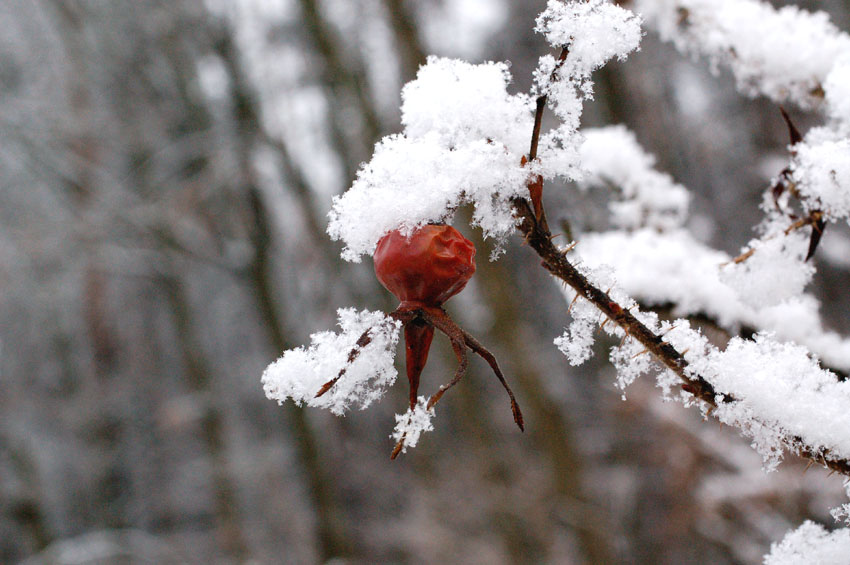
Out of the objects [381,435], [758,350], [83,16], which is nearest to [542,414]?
[758,350]

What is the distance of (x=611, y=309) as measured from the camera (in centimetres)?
52

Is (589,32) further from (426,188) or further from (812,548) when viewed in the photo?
(812,548)

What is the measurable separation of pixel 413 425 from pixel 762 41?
0.83m

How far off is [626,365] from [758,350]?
131 millimetres

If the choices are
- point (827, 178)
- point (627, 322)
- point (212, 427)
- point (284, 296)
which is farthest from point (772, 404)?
point (284, 296)

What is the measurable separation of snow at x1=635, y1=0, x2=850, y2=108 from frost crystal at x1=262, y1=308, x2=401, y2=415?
2.33ft

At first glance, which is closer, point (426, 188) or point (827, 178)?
point (426, 188)

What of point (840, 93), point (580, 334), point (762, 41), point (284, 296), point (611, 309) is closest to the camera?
point (611, 309)

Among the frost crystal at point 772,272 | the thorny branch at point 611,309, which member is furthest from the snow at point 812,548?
the frost crystal at point 772,272

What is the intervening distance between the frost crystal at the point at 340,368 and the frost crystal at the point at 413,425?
4 centimetres

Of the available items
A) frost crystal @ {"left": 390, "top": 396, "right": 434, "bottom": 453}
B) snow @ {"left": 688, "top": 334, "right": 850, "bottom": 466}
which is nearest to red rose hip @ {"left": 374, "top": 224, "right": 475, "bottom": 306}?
frost crystal @ {"left": 390, "top": 396, "right": 434, "bottom": 453}

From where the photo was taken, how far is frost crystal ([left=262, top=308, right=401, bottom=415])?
563 millimetres

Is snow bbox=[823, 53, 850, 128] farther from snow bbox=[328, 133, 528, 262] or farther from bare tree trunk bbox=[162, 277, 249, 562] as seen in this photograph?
bare tree trunk bbox=[162, 277, 249, 562]

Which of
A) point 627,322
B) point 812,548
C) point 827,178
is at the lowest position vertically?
point 812,548
